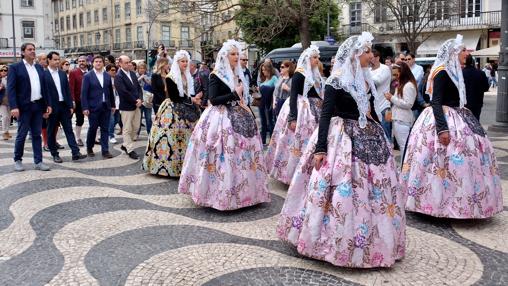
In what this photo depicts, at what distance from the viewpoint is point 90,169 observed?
8523mm

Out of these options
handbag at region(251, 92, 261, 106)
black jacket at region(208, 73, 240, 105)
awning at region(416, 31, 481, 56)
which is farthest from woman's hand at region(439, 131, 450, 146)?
awning at region(416, 31, 481, 56)

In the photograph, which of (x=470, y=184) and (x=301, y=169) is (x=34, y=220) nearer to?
(x=301, y=169)

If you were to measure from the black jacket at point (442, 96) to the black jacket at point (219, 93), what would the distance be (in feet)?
7.38

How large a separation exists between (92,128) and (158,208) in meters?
3.88

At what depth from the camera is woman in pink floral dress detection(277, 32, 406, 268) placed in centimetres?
415

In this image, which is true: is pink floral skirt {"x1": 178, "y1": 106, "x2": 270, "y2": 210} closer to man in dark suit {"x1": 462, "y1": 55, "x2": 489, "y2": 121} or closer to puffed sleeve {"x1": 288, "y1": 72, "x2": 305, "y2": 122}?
puffed sleeve {"x1": 288, "y1": 72, "x2": 305, "y2": 122}

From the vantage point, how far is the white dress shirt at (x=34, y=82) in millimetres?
8078

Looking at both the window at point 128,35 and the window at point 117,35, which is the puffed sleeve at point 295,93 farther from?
the window at point 117,35

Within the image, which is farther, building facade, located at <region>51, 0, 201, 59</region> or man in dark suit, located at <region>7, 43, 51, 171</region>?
building facade, located at <region>51, 0, 201, 59</region>

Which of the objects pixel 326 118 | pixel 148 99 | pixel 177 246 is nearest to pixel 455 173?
pixel 326 118

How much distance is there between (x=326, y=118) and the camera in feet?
14.2

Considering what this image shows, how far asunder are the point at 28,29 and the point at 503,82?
47.0 m

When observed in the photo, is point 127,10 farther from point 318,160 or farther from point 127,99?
point 318,160

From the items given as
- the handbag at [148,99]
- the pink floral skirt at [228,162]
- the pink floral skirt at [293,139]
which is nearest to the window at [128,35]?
the handbag at [148,99]
